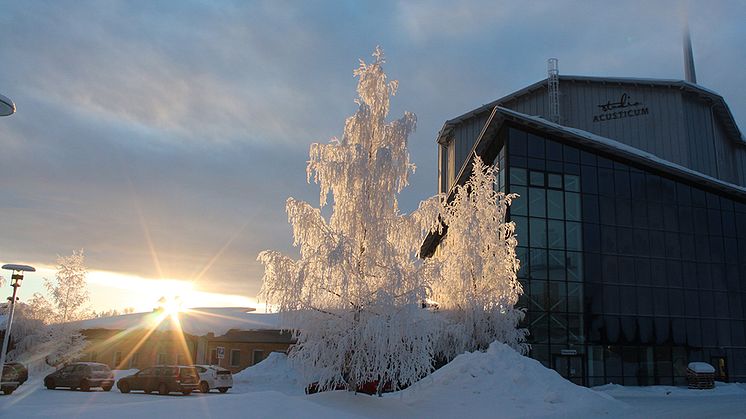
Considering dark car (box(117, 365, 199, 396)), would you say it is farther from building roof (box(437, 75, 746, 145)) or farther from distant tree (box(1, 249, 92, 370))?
building roof (box(437, 75, 746, 145))

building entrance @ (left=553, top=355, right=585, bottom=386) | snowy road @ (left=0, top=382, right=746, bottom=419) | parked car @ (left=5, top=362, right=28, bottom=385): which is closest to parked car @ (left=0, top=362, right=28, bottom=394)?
parked car @ (left=5, top=362, right=28, bottom=385)

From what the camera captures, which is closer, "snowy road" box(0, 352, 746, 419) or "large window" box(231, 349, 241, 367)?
"snowy road" box(0, 352, 746, 419)

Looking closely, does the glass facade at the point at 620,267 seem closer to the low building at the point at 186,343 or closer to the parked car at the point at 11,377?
the low building at the point at 186,343

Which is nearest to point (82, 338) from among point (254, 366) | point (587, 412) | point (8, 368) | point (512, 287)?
point (254, 366)

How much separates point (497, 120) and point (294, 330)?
2404 centimetres

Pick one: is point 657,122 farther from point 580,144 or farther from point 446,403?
point 446,403

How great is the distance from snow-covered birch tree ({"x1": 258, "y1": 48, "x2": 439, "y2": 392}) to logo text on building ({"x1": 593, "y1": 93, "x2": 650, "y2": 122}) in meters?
31.9

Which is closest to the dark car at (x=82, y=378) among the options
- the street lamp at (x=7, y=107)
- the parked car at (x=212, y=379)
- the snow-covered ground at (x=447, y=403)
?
the snow-covered ground at (x=447, y=403)

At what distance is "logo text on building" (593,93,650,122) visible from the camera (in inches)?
1753

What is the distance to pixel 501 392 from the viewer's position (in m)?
19.1

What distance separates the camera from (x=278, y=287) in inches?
633

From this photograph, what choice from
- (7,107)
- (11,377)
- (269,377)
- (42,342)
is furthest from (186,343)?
(7,107)

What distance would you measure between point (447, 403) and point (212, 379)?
524 inches

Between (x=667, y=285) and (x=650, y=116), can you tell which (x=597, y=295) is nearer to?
(x=667, y=285)
